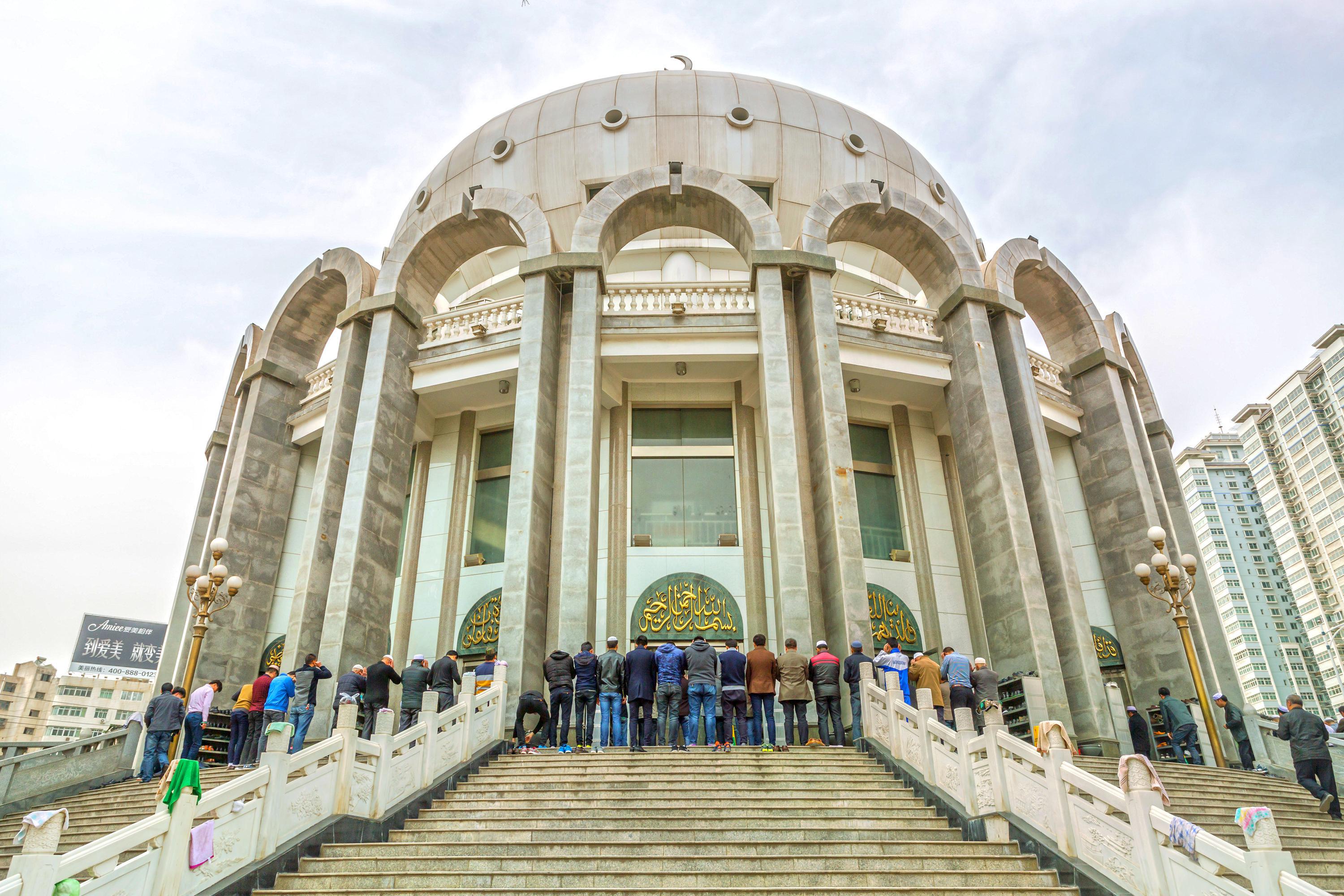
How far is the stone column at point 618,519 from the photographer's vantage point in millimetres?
16328

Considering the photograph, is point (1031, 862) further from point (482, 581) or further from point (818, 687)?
point (482, 581)

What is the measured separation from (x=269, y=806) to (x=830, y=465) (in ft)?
33.2

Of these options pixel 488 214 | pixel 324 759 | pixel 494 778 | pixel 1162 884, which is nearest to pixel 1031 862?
pixel 1162 884

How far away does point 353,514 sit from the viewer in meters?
15.2

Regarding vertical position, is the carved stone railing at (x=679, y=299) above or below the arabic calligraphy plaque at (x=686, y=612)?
above

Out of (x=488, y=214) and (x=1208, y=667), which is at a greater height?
(x=488, y=214)

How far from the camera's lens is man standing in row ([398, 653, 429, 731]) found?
35.3ft

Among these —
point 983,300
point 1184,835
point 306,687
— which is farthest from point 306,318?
point 1184,835

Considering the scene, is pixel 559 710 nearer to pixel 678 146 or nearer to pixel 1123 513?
pixel 1123 513

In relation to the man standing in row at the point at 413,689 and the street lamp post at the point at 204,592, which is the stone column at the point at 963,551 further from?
the street lamp post at the point at 204,592

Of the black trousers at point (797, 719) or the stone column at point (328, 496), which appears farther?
the stone column at point (328, 496)

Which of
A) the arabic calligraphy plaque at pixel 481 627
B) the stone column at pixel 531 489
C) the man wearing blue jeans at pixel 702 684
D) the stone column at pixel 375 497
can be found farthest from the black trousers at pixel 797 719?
the arabic calligraphy plaque at pixel 481 627

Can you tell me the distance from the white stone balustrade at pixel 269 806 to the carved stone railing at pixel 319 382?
11.4m

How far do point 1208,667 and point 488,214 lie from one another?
16.9 meters
